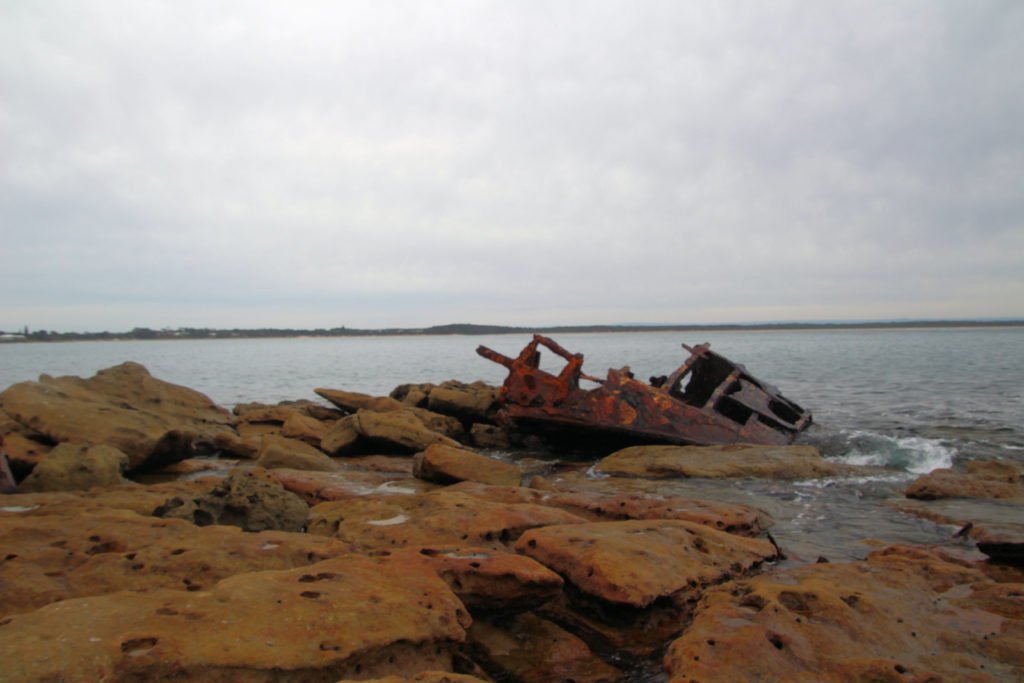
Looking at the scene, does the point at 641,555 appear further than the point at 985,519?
No

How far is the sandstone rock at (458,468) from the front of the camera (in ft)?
21.2

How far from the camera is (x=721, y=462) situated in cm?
770

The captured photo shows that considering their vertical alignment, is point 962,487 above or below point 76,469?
below

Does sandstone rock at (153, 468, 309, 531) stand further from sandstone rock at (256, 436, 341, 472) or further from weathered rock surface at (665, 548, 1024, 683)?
weathered rock surface at (665, 548, 1024, 683)

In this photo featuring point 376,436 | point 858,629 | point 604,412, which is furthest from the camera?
point 604,412

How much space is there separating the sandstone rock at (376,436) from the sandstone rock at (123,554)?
4513 millimetres

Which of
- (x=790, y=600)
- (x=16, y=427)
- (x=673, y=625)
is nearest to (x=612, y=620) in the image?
(x=673, y=625)

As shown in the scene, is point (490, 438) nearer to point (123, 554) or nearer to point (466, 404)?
point (466, 404)

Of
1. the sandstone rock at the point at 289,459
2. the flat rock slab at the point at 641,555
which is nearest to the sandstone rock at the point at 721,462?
the flat rock slab at the point at 641,555

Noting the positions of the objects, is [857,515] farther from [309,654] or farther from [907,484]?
[309,654]

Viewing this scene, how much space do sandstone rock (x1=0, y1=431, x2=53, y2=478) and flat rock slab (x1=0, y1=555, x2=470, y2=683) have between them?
191 inches

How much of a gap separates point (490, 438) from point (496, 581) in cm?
763

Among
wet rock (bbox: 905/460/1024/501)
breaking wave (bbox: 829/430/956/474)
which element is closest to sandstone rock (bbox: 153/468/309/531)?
wet rock (bbox: 905/460/1024/501)

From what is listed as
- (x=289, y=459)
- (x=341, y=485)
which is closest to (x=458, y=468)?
(x=341, y=485)
